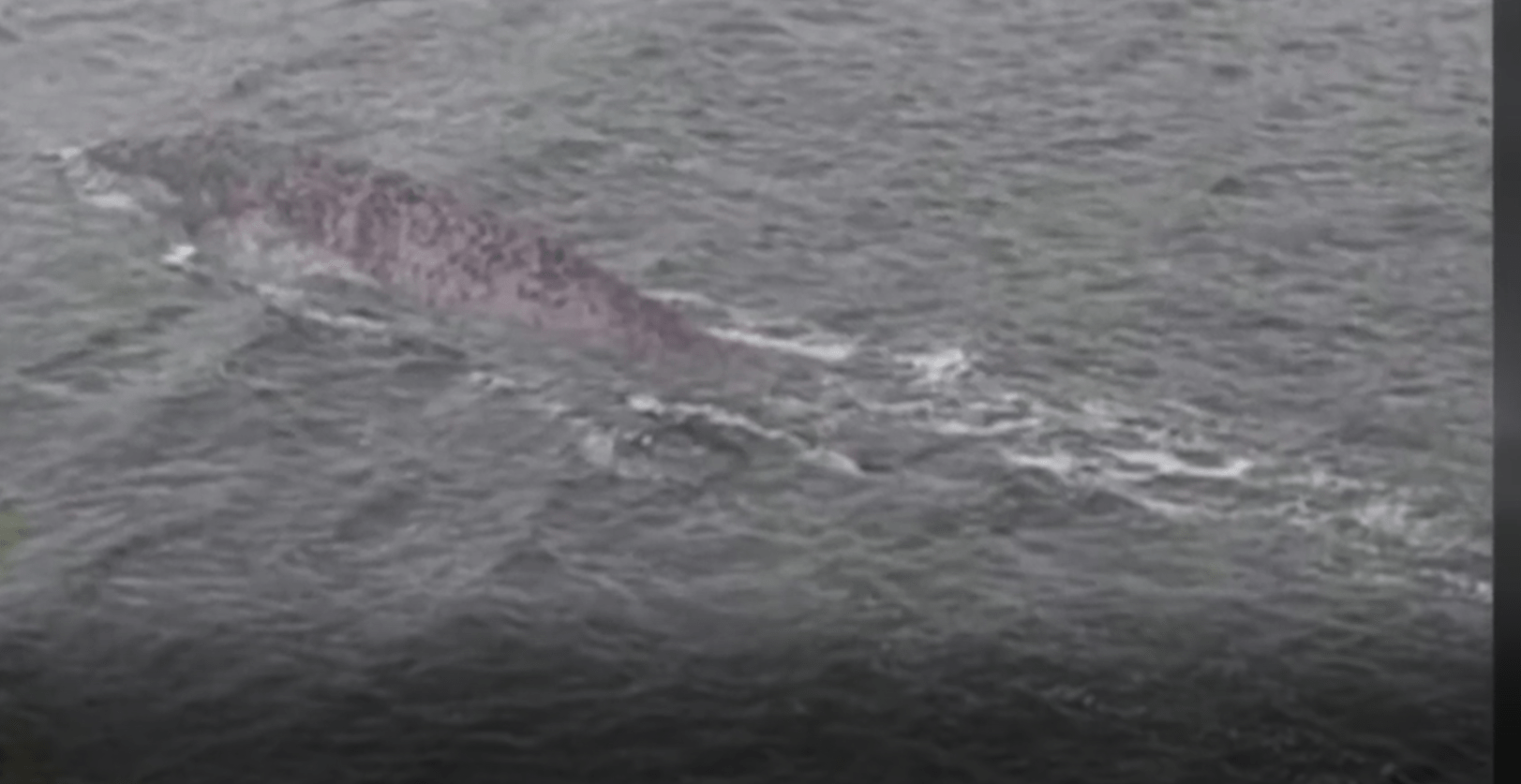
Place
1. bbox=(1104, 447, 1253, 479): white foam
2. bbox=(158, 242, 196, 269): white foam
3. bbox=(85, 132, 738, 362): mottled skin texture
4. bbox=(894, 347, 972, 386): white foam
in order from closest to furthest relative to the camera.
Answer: bbox=(1104, 447, 1253, 479): white foam
bbox=(894, 347, 972, 386): white foam
bbox=(85, 132, 738, 362): mottled skin texture
bbox=(158, 242, 196, 269): white foam

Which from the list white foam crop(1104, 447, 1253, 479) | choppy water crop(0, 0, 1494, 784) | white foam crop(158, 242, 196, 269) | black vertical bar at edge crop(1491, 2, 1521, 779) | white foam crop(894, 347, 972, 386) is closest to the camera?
black vertical bar at edge crop(1491, 2, 1521, 779)

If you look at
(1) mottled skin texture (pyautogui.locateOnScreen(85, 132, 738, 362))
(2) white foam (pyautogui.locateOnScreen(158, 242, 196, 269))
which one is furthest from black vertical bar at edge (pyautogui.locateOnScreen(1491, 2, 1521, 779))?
(2) white foam (pyautogui.locateOnScreen(158, 242, 196, 269))

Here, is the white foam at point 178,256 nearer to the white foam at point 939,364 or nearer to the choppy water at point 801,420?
the choppy water at point 801,420

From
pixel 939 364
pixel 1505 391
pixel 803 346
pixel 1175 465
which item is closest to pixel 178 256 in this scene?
pixel 803 346

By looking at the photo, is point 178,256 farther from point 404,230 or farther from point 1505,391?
point 1505,391

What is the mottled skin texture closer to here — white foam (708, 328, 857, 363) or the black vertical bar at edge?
white foam (708, 328, 857, 363)

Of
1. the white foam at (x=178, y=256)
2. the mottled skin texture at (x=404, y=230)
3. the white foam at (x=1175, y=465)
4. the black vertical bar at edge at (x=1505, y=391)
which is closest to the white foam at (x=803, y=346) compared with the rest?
the mottled skin texture at (x=404, y=230)

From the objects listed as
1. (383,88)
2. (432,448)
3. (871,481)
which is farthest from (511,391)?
(383,88)
